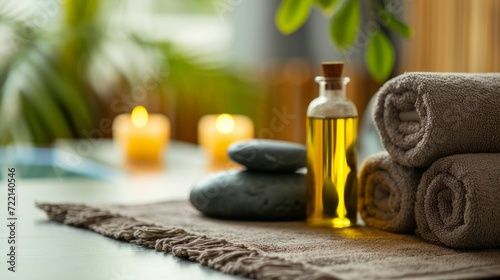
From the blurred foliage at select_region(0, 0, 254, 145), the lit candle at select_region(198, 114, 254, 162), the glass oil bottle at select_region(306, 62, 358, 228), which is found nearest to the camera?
the glass oil bottle at select_region(306, 62, 358, 228)

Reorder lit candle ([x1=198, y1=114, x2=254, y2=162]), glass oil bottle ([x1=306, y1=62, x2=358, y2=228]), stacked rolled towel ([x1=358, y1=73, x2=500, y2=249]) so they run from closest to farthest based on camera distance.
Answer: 1. stacked rolled towel ([x1=358, y1=73, x2=500, y2=249])
2. glass oil bottle ([x1=306, y1=62, x2=358, y2=228])
3. lit candle ([x1=198, y1=114, x2=254, y2=162])

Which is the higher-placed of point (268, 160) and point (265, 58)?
point (265, 58)

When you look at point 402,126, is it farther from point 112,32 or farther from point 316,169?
point 112,32

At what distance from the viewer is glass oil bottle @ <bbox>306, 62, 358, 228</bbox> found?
3.18 ft

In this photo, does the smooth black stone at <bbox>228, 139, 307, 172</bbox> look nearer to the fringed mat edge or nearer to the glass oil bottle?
the glass oil bottle

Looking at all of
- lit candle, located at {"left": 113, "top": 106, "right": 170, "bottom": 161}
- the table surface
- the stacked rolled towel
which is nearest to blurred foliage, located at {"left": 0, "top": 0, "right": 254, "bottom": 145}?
the table surface

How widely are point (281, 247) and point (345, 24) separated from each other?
1.01ft

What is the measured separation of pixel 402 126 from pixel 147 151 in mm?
973

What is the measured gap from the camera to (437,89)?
85 centimetres

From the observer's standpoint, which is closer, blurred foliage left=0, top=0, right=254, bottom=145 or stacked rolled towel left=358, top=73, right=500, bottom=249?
stacked rolled towel left=358, top=73, right=500, bottom=249

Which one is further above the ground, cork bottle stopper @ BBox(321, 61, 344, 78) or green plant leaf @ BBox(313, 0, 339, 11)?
green plant leaf @ BBox(313, 0, 339, 11)

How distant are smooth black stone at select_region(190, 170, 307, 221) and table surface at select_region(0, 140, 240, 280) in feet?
0.55

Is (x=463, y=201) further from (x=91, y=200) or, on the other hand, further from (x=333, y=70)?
(x=91, y=200)

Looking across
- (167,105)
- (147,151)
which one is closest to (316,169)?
(147,151)
